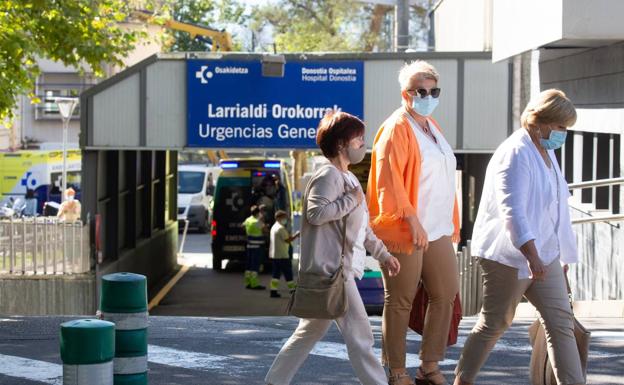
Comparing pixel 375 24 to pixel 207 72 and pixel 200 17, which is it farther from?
pixel 207 72

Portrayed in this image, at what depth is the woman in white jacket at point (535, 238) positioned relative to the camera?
6246 millimetres

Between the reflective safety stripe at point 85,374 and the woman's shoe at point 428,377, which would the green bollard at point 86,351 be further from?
the woman's shoe at point 428,377

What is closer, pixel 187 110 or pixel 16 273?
pixel 16 273

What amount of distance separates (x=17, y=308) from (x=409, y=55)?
698 centimetres

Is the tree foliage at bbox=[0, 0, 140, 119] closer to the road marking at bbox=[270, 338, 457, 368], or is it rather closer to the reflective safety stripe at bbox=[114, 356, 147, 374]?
the road marking at bbox=[270, 338, 457, 368]

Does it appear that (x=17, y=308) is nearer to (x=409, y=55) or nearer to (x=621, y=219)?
(x=409, y=55)

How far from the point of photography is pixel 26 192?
1709 inches

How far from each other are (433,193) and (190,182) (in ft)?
123

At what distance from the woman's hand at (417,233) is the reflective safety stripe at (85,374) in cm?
179

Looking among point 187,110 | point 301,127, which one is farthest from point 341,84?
point 187,110

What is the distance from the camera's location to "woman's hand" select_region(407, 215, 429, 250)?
21.4 ft

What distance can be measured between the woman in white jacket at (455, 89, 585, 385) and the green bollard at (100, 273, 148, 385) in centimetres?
171

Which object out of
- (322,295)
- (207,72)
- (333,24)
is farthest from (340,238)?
(333,24)

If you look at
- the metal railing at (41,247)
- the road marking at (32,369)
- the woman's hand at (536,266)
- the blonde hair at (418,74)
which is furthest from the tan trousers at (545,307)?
the metal railing at (41,247)
